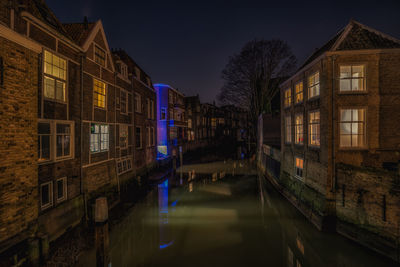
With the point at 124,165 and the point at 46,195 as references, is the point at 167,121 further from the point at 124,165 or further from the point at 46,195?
the point at 46,195

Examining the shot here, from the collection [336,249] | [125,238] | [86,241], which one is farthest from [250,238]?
[86,241]

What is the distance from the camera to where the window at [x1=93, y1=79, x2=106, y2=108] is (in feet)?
44.0

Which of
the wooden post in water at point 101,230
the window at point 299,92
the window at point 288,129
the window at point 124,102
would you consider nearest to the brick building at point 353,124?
the window at point 299,92

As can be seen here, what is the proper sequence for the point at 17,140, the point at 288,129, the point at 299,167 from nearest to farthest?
the point at 17,140 < the point at 299,167 < the point at 288,129

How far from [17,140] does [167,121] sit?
86.7 ft

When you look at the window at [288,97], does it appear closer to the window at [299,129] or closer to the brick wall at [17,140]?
the window at [299,129]

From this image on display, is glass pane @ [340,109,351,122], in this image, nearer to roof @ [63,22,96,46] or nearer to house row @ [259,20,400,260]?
house row @ [259,20,400,260]

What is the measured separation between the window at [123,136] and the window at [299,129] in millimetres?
13822

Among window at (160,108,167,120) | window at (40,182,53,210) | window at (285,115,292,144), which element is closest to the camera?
window at (40,182,53,210)

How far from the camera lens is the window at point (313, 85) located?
40.8 ft

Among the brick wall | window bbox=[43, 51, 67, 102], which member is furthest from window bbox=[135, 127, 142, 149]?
the brick wall

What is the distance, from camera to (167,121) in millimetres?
33219

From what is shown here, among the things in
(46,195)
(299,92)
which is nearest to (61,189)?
(46,195)

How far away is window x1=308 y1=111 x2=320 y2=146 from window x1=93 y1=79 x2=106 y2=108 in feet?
45.7
